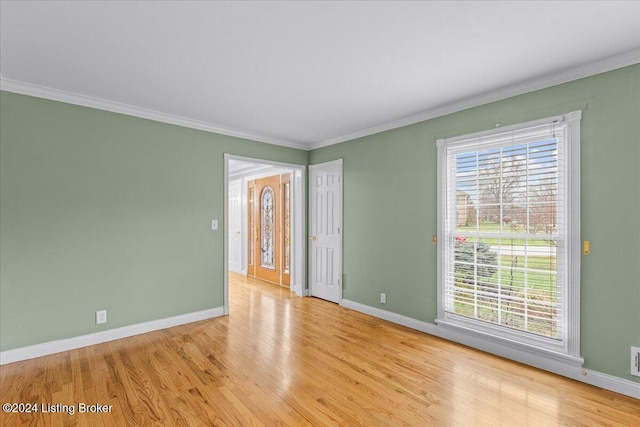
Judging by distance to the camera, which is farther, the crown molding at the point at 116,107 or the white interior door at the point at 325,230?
the white interior door at the point at 325,230

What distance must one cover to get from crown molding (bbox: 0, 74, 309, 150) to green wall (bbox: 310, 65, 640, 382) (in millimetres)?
1675

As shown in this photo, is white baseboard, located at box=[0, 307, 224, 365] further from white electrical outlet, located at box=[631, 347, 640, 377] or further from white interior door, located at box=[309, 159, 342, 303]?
white electrical outlet, located at box=[631, 347, 640, 377]

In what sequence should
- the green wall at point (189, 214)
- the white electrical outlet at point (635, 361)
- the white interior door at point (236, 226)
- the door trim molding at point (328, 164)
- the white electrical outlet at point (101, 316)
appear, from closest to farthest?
the white electrical outlet at point (635, 361)
the green wall at point (189, 214)
the white electrical outlet at point (101, 316)
the door trim molding at point (328, 164)
the white interior door at point (236, 226)

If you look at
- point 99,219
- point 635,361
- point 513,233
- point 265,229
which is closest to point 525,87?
point 513,233

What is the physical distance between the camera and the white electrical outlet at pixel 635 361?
230cm

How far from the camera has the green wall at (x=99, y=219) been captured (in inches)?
113

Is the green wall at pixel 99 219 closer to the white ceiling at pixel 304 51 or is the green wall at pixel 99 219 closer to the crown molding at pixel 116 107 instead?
the crown molding at pixel 116 107

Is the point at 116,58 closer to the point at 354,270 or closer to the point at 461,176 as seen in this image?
the point at 461,176

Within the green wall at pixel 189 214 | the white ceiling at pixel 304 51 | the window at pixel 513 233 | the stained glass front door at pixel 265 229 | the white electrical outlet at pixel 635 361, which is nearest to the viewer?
the white ceiling at pixel 304 51

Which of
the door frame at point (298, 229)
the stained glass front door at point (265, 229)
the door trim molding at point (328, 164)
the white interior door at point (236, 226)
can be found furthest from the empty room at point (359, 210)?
the white interior door at point (236, 226)

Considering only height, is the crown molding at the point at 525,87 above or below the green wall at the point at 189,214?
above

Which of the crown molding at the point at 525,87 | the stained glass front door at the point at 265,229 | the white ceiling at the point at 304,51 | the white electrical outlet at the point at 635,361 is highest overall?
the white ceiling at the point at 304,51

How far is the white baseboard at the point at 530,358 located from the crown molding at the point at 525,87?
2.31 meters

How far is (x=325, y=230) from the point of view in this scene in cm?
509
